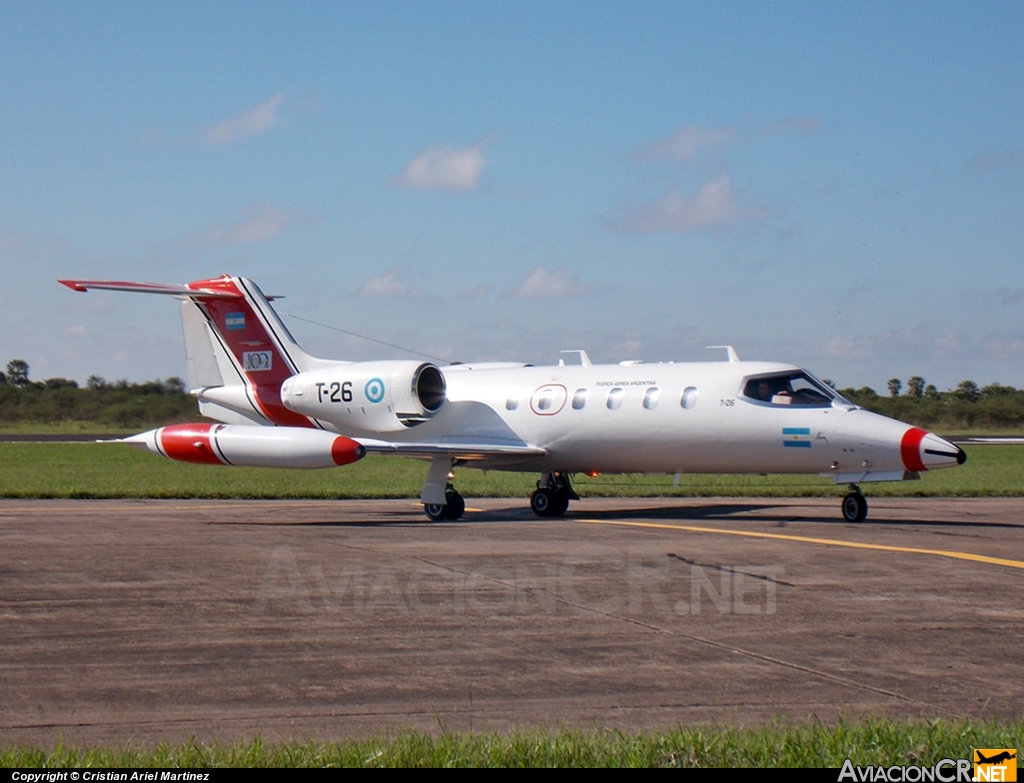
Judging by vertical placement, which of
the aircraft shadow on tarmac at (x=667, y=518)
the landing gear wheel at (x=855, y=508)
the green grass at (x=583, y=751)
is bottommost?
the aircraft shadow on tarmac at (x=667, y=518)

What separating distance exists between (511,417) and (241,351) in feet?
21.4

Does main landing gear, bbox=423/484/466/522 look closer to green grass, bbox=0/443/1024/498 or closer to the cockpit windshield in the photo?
the cockpit windshield

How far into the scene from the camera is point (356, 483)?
34.3 m

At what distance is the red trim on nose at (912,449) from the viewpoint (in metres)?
18.0

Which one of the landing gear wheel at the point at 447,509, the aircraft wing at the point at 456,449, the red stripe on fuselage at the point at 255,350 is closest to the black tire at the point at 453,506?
the landing gear wheel at the point at 447,509

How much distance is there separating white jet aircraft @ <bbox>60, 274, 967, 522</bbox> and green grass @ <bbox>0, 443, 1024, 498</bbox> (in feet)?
12.6

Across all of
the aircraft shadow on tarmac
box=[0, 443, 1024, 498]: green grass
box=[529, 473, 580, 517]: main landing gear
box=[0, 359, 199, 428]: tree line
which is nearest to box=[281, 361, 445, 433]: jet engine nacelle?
the aircraft shadow on tarmac

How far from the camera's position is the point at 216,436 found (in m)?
20.4

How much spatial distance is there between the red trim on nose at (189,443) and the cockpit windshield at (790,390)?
928cm

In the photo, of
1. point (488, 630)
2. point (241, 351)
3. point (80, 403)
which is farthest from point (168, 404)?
point (488, 630)

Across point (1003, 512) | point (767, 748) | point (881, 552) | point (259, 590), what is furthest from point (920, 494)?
point (767, 748)

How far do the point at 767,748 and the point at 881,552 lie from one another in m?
9.00

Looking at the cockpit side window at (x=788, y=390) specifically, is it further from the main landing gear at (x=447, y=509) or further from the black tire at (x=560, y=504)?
the main landing gear at (x=447, y=509)

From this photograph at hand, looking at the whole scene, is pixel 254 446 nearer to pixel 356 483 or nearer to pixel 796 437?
pixel 796 437
